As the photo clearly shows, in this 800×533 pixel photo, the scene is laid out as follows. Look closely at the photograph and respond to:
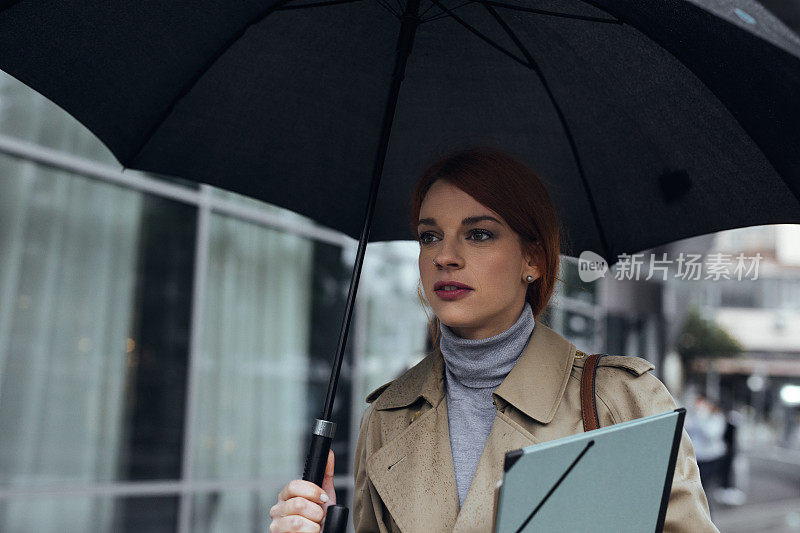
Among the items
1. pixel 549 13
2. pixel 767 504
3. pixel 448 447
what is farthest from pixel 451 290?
pixel 767 504

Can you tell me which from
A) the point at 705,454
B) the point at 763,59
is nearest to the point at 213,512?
the point at 763,59

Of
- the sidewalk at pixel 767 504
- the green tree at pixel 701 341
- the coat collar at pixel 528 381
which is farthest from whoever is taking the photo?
the green tree at pixel 701 341

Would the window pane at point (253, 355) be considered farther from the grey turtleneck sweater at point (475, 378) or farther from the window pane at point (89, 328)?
the grey turtleneck sweater at point (475, 378)

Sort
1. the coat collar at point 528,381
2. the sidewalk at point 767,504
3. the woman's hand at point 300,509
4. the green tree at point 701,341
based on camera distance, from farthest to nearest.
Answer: the green tree at point 701,341, the sidewalk at point 767,504, the coat collar at point 528,381, the woman's hand at point 300,509

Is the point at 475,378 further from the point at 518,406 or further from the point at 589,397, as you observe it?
the point at 589,397

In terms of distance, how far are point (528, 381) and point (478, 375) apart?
0.46ft

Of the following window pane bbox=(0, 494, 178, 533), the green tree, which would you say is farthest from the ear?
the green tree

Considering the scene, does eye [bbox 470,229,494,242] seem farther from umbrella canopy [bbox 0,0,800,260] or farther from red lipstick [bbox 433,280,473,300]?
umbrella canopy [bbox 0,0,800,260]

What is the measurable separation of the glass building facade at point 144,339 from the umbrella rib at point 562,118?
1625mm

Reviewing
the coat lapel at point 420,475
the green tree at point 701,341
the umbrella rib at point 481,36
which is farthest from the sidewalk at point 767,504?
the green tree at point 701,341

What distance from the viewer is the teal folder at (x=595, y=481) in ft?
4.06

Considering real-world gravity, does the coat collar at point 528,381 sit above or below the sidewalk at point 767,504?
above

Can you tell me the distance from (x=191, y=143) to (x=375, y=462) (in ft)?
3.74

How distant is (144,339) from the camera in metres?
5.28
